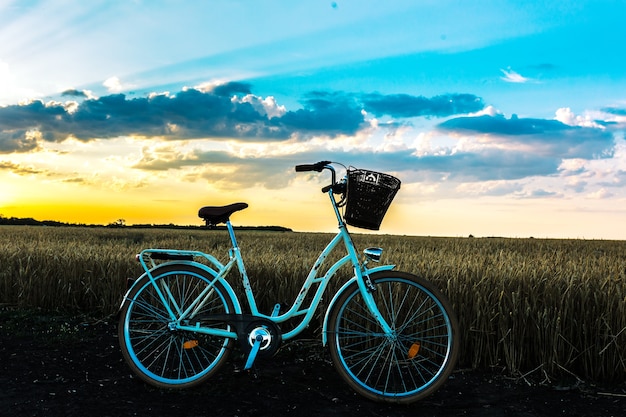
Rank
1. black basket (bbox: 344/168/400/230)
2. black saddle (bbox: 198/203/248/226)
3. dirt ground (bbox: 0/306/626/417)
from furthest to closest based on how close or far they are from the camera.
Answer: black saddle (bbox: 198/203/248/226), dirt ground (bbox: 0/306/626/417), black basket (bbox: 344/168/400/230)

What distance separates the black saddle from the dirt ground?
1.31 metres

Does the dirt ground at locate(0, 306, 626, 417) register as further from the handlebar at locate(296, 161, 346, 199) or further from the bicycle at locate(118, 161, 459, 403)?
the handlebar at locate(296, 161, 346, 199)

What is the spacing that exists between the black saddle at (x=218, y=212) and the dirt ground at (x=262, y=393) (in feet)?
4.30

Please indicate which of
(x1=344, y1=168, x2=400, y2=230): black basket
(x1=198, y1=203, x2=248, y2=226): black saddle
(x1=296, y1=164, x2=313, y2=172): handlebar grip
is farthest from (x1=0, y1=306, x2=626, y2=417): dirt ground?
(x1=296, y1=164, x2=313, y2=172): handlebar grip

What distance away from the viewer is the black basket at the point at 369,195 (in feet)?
14.2

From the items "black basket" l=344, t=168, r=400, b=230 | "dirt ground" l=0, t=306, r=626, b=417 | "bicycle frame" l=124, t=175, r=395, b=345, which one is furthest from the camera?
"bicycle frame" l=124, t=175, r=395, b=345

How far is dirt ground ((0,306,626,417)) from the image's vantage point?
4.46 metres

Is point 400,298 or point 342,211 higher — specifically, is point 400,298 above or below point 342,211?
below

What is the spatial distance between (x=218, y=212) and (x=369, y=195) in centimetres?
123

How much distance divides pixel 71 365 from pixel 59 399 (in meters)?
0.90

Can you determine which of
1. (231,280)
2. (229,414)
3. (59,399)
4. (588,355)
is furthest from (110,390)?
(588,355)

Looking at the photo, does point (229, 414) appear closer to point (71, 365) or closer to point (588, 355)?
point (71, 365)

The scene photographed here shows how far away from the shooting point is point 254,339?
477 cm

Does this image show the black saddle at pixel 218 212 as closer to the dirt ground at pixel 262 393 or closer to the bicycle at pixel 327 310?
the bicycle at pixel 327 310
